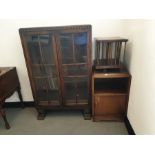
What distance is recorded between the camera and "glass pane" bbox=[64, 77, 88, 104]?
1.83 meters

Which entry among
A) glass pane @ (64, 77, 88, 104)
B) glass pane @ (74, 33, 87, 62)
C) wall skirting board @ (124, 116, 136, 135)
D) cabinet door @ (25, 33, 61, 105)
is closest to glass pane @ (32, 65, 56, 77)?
cabinet door @ (25, 33, 61, 105)

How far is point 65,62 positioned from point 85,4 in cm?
122

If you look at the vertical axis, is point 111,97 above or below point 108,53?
below

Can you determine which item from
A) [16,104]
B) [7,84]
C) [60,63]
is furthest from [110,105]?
[16,104]

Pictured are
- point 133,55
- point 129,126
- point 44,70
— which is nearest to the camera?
point 133,55

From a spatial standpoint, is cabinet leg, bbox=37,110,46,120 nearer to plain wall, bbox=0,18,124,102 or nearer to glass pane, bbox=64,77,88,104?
glass pane, bbox=64,77,88,104

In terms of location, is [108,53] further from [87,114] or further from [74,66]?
[87,114]

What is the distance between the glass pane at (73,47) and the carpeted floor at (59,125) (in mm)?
905

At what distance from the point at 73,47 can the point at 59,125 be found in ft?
3.71

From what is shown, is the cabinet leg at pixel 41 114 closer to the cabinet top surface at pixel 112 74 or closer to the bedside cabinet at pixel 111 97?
the bedside cabinet at pixel 111 97

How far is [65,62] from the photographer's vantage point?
1.68 m

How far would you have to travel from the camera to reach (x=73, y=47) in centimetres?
161

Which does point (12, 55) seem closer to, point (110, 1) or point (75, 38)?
point (75, 38)
